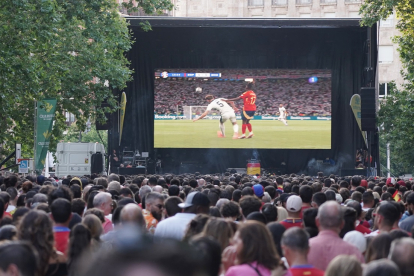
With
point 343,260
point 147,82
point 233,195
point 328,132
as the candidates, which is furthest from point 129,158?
point 343,260

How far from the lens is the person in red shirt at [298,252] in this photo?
4215 mm

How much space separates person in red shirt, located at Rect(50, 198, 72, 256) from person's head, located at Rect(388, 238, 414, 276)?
2.92 metres

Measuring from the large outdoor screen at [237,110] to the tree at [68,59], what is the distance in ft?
16.0

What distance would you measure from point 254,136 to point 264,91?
2373 mm

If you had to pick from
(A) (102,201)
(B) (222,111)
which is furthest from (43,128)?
(B) (222,111)

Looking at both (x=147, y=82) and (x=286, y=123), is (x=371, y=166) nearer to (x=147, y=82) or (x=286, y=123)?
(x=286, y=123)

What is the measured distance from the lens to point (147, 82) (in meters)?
33.1

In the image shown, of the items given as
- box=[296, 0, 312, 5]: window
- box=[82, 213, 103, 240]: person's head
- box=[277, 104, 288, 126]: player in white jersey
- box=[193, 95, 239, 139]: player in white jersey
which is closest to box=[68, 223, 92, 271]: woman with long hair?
box=[82, 213, 103, 240]: person's head

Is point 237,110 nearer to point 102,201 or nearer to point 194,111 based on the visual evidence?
point 194,111

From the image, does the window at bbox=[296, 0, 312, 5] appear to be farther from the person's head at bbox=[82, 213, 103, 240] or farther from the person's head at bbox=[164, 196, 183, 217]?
the person's head at bbox=[82, 213, 103, 240]

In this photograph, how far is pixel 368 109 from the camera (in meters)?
Answer: 27.7

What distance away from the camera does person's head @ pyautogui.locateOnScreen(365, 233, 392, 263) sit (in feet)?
14.5

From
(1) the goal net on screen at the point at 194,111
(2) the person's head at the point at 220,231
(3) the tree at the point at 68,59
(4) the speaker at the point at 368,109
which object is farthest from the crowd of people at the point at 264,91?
(2) the person's head at the point at 220,231

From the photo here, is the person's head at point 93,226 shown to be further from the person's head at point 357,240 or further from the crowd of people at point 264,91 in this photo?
the crowd of people at point 264,91
